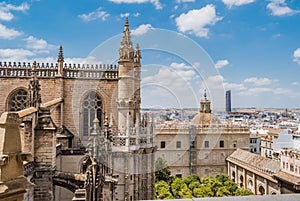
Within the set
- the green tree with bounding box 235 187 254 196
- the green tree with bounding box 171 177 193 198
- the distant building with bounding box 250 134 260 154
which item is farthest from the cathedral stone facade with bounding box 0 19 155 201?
the distant building with bounding box 250 134 260 154

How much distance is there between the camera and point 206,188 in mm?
28438

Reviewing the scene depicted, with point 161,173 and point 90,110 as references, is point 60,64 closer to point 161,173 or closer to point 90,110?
point 90,110

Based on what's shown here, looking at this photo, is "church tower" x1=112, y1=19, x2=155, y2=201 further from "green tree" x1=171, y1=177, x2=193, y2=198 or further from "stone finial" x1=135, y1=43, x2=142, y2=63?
"green tree" x1=171, y1=177, x2=193, y2=198

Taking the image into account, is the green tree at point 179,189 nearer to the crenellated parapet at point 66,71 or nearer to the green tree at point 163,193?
the green tree at point 163,193

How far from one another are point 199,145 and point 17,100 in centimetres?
2772

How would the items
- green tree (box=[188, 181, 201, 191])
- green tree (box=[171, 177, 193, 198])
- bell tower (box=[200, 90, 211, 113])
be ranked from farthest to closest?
bell tower (box=[200, 90, 211, 113]) → green tree (box=[188, 181, 201, 191]) → green tree (box=[171, 177, 193, 198])

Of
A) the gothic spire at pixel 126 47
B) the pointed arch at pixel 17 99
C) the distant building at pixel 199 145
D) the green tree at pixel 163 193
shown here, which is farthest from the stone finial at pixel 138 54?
the distant building at pixel 199 145

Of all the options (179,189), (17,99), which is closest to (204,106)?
(179,189)

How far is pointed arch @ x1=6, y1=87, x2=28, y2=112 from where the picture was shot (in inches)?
585

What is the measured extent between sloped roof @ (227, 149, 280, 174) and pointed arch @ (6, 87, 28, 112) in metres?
21.9

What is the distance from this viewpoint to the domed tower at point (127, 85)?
1416 centimetres

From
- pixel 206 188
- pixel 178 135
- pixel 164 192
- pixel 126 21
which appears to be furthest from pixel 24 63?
pixel 178 135

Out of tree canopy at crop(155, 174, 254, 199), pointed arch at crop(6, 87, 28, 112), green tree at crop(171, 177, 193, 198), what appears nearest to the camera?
pointed arch at crop(6, 87, 28, 112)

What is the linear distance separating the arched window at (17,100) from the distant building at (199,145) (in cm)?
2380
